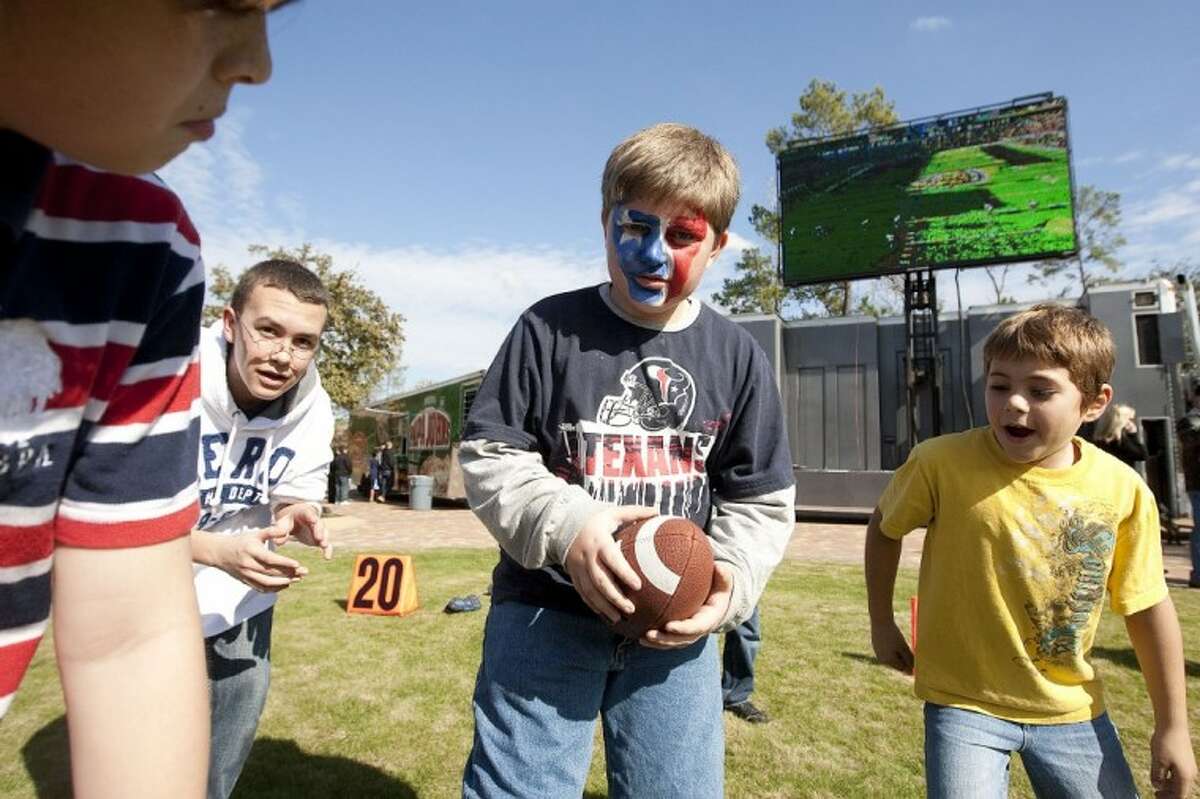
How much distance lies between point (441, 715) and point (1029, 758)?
3690mm

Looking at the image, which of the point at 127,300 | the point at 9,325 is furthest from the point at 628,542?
the point at 9,325

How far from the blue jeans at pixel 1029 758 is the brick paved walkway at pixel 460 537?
9.25 m

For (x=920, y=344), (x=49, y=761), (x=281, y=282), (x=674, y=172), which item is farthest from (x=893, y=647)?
(x=920, y=344)

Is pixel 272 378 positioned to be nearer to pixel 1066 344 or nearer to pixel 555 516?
Answer: pixel 555 516

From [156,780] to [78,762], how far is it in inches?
4.3

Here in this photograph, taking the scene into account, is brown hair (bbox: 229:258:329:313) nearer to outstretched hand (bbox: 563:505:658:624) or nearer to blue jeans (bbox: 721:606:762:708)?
outstretched hand (bbox: 563:505:658:624)

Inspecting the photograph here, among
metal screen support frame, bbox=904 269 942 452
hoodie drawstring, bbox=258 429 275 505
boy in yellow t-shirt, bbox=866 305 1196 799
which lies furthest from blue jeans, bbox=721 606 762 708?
metal screen support frame, bbox=904 269 942 452

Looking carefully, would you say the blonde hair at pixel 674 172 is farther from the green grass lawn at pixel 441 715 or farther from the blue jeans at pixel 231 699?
the green grass lawn at pixel 441 715

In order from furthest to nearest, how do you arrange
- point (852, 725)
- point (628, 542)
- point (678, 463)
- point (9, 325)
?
point (852, 725) → point (678, 463) → point (628, 542) → point (9, 325)

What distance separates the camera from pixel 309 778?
13.1 feet

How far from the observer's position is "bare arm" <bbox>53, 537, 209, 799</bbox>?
102 cm

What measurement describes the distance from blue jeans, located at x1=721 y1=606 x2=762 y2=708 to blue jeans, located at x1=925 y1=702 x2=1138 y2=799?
2.52m

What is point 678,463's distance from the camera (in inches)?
88.8

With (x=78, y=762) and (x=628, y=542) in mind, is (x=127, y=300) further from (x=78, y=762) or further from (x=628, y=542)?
(x=628, y=542)
